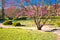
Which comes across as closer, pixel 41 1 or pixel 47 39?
pixel 47 39

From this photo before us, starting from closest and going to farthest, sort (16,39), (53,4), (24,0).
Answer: (16,39) → (24,0) → (53,4)

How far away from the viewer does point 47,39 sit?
32.7 feet

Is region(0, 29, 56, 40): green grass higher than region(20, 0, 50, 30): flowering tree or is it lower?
lower

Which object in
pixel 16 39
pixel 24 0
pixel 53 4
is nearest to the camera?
pixel 16 39

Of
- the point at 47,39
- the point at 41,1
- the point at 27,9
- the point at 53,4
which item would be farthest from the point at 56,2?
the point at 47,39

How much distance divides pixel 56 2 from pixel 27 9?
2612 mm

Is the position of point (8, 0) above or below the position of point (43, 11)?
above

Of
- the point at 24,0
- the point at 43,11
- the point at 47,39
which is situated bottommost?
the point at 47,39

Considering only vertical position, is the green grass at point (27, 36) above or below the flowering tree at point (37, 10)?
below

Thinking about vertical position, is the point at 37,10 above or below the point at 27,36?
above

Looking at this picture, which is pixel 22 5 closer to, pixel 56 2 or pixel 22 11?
pixel 22 11

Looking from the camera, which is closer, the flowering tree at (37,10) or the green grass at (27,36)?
the green grass at (27,36)

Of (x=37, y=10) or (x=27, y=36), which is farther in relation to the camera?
(x=37, y=10)

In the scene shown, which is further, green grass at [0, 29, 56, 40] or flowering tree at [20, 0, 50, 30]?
flowering tree at [20, 0, 50, 30]
